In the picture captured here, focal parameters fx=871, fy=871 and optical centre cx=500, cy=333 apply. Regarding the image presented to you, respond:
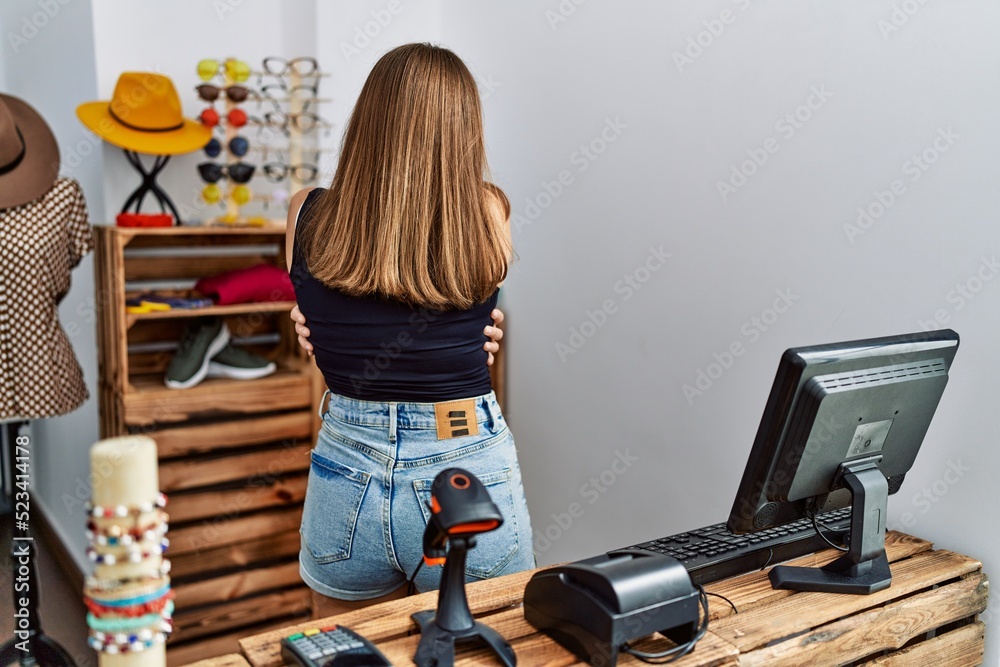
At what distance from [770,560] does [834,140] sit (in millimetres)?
853

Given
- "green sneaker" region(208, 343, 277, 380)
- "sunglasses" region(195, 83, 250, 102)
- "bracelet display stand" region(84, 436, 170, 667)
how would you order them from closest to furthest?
"bracelet display stand" region(84, 436, 170, 667) < "sunglasses" region(195, 83, 250, 102) < "green sneaker" region(208, 343, 277, 380)

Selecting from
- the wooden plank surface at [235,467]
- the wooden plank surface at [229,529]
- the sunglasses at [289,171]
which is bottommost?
the wooden plank surface at [229,529]

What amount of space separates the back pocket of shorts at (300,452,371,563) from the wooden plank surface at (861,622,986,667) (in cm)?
86

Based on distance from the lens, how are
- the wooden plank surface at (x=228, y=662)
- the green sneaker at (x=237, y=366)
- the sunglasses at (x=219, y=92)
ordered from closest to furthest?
the wooden plank surface at (x=228, y=662)
the sunglasses at (x=219, y=92)
the green sneaker at (x=237, y=366)

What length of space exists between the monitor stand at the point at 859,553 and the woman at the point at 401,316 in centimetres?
48

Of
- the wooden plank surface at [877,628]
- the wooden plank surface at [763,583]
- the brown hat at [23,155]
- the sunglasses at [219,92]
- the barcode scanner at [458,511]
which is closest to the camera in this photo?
the barcode scanner at [458,511]

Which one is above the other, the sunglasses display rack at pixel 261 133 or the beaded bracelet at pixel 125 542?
the sunglasses display rack at pixel 261 133

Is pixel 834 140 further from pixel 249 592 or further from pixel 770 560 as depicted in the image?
pixel 249 592

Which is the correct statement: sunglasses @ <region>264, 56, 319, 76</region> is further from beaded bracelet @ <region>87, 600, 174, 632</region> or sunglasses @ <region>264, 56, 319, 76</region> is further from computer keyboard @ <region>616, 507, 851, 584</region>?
beaded bracelet @ <region>87, 600, 174, 632</region>

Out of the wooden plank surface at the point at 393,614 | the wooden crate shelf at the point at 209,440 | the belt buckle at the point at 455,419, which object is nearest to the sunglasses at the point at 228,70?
the wooden crate shelf at the point at 209,440

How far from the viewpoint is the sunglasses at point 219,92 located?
256cm

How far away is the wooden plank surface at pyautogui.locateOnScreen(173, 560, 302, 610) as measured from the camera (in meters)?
2.60

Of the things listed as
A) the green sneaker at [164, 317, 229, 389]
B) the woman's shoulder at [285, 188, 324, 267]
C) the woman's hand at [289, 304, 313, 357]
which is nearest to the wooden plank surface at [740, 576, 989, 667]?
the woman's hand at [289, 304, 313, 357]

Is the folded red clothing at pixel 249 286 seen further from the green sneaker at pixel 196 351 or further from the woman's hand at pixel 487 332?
the woman's hand at pixel 487 332
